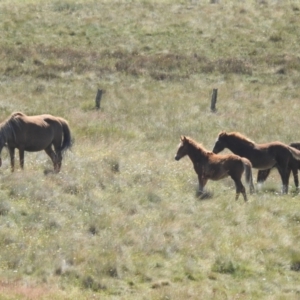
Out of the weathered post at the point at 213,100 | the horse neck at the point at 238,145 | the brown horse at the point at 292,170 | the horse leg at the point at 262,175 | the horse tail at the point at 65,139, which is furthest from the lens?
the weathered post at the point at 213,100

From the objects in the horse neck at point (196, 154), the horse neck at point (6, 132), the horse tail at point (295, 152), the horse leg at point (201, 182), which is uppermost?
the horse neck at point (6, 132)

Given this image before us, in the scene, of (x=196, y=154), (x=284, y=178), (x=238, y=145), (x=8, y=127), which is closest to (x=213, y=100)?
(x=238, y=145)

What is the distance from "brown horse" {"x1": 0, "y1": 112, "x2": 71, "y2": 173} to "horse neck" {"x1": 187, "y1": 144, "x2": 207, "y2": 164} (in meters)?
3.17

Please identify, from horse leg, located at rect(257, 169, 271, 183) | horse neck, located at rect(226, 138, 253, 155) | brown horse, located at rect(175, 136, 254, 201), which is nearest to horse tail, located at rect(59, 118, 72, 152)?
brown horse, located at rect(175, 136, 254, 201)

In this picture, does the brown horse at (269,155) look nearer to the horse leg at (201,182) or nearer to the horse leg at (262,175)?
the horse leg at (262,175)

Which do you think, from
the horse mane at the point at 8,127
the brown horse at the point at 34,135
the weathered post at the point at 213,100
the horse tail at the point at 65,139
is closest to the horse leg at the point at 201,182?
the brown horse at the point at 34,135

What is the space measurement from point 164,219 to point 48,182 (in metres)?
3.00

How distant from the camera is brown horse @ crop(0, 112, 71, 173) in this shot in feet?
56.9

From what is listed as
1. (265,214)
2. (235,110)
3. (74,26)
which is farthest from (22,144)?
(74,26)

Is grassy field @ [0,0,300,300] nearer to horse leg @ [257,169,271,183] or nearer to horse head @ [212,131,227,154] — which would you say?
horse leg @ [257,169,271,183]

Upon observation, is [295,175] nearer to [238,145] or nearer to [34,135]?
[238,145]

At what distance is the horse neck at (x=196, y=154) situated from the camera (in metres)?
17.1

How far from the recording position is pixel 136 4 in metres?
49.5

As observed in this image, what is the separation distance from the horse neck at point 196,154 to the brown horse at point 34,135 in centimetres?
317
